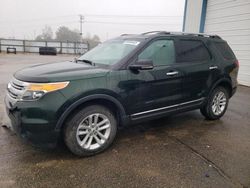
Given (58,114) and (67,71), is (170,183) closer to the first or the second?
(58,114)

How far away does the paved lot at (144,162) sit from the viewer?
258 centimetres

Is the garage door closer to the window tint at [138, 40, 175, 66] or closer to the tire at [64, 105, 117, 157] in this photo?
the window tint at [138, 40, 175, 66]

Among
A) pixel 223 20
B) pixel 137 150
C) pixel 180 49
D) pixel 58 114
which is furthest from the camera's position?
pixel 223 20

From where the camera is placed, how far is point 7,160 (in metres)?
2.93

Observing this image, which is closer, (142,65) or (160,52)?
(142,65)

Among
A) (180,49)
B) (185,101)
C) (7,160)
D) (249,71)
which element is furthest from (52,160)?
(249,71)

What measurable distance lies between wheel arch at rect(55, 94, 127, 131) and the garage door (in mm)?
8211

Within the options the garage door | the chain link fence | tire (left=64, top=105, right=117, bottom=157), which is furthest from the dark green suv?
the chain link fence

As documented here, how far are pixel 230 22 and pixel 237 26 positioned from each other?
0.51m

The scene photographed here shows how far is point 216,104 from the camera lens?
4785 millimetres

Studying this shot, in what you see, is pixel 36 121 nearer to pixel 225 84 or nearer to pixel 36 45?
pixel 225 84

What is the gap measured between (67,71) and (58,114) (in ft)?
2.08

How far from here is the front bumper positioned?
2645 mm

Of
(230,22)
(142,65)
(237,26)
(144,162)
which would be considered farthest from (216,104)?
(230,22)
